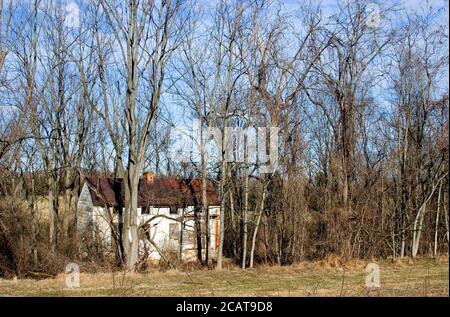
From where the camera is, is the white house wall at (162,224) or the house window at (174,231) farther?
the house window at (174,231)

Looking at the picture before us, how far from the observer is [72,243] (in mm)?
19734

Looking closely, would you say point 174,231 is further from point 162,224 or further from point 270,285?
point 270,285

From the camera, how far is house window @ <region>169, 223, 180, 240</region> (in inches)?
1006

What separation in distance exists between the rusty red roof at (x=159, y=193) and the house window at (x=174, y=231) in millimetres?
1769

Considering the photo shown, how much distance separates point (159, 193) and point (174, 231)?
2.24 meters

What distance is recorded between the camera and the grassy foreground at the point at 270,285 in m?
9.97

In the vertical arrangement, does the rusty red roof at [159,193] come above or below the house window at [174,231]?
above

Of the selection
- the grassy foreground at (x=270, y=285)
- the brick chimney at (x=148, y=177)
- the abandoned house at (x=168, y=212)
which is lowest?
the grassy foreground at (x=270, y=285)

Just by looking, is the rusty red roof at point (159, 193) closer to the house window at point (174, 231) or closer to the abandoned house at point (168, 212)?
the abandoned house at point (168, 212)

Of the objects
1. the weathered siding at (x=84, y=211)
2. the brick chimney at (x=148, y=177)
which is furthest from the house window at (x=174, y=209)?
the brick chimney at (x=148, y=177)

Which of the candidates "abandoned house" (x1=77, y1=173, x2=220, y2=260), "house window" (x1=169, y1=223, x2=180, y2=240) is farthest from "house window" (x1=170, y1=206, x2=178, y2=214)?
"house window" (x1=169, y1=223, x2=180, y2=240)

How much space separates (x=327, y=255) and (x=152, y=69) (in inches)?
375
